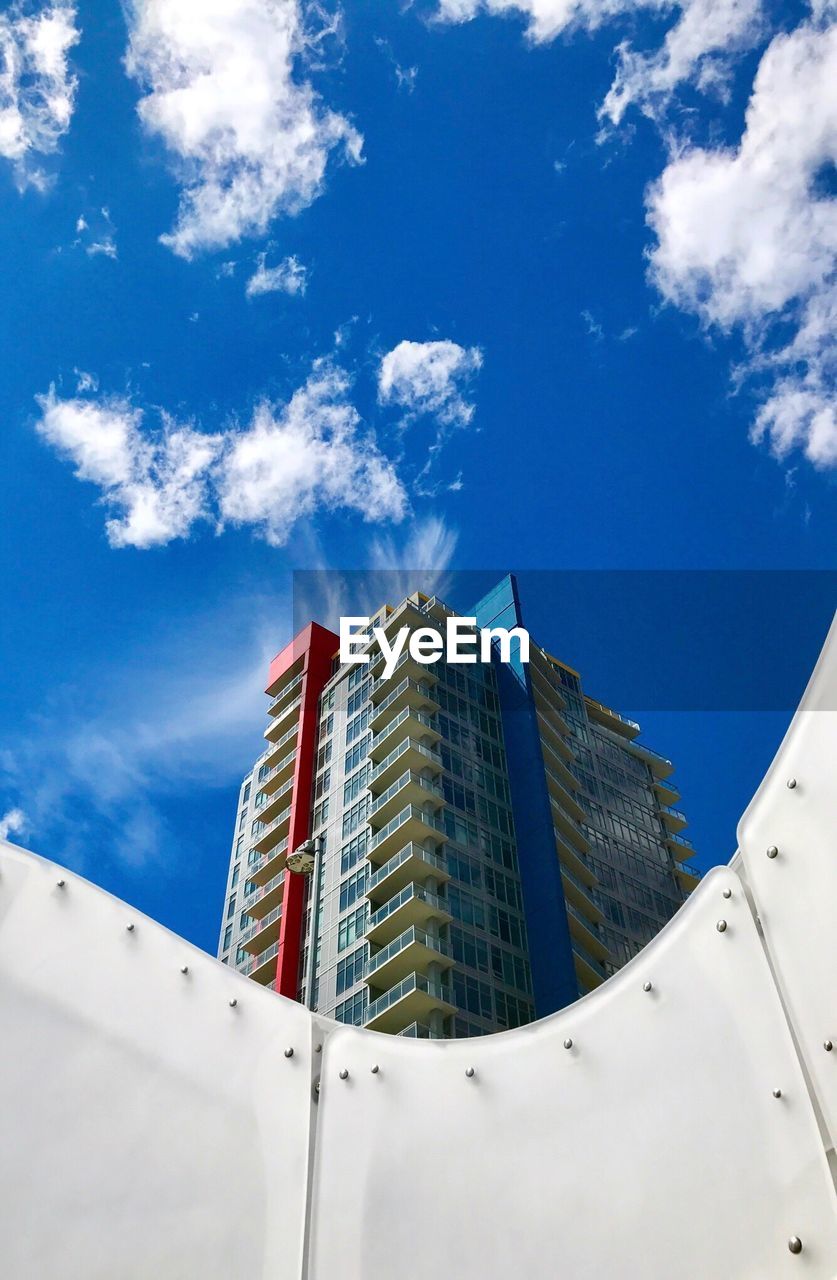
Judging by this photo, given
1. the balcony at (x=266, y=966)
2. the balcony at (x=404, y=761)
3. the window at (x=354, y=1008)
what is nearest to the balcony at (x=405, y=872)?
the balcony at (x=404, y=761)

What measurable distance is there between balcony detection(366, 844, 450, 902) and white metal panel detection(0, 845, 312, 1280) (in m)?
43.5

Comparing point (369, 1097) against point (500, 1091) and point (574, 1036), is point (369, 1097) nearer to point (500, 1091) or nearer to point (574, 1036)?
point (500, 1091)

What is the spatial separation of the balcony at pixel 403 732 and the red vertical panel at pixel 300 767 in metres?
6.18

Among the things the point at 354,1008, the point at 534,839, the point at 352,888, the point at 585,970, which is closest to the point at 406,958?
the point at 354,1008

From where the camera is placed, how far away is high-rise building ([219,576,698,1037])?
45.6m

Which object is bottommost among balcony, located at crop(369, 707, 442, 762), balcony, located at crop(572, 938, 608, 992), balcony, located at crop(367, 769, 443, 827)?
balcony, located at crop(572, 938, 608, 992)

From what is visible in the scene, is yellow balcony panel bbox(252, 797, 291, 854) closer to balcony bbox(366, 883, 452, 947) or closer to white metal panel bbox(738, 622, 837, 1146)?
balcony bbox(366, 883, 452, 947)

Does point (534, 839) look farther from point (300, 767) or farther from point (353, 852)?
point (300, 767)

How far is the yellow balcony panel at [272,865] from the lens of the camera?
58.3 meters

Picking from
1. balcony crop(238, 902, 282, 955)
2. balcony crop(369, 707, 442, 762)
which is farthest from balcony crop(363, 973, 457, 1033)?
balcony crop(369, 707, 442, 762)

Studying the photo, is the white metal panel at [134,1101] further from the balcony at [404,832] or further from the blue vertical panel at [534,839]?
the balcony at [404,832]

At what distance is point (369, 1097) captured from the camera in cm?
420

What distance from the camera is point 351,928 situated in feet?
158

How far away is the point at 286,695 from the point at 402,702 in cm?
1528
